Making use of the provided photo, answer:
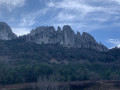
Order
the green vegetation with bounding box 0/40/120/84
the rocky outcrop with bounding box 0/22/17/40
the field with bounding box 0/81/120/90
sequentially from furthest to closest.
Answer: the rocky outcrop with bounding box 0/22/17/40
the green vegetation with bounding box 0/40/120/84
the field with bounding box 0/81/120/90

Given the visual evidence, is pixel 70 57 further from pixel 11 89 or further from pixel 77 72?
pixel 11 89

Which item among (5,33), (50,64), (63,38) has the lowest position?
(50,64)

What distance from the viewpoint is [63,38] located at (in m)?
Answer: 67.1

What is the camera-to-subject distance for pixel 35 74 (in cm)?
3547

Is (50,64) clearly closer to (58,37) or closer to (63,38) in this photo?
(58,37)

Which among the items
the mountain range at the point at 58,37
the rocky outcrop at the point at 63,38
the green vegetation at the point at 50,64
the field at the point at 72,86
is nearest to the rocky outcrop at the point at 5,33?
the mountain range at the point at 58,37

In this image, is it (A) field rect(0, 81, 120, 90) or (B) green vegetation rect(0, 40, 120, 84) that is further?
(B) green vegetation rect(0, 40, 120, 84)

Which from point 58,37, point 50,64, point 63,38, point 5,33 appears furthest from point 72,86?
point 5,33

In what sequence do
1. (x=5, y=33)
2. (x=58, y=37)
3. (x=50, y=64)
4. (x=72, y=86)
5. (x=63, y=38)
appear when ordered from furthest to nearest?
(x=5, y=33)
(x=63, y=38)
(x=58, y=37)
(x=50, y=64)
(x=72, y=86)

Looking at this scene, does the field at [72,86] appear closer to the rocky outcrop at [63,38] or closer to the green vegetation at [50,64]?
the green vegetation at [50,64]

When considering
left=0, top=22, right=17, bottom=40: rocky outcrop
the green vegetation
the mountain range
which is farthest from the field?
left=0, top=22, right=17, bottom=40: rocky outcrop

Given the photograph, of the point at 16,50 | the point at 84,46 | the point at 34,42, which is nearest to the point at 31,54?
the point at 16,50

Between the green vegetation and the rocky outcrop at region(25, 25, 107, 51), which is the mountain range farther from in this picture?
the green vegetation

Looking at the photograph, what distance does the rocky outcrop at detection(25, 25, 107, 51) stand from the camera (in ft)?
215
